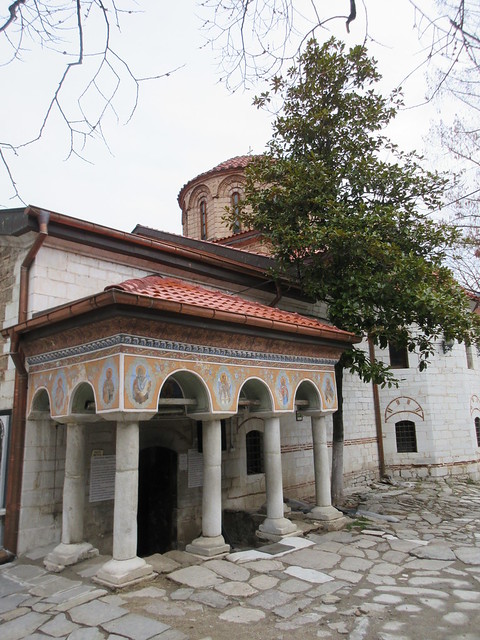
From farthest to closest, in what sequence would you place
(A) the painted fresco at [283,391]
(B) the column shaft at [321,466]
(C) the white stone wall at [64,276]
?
(B) the column shaft at [321,466] → (A) the painted fresco at [283,391] → (C) the white stone wall at [64,276]

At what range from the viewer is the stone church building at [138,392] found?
5.35 m

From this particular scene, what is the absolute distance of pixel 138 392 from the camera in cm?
531

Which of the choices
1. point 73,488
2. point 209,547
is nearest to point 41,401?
point 73,488

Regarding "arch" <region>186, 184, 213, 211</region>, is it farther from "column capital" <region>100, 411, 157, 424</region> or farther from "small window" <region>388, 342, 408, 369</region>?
"column capital" <region>100, 411, 157, 424</region>

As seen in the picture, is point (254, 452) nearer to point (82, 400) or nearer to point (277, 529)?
point (277, 529)

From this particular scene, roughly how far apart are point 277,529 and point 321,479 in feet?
4.64

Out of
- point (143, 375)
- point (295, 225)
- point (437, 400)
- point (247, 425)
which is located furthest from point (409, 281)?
point (437, 400)

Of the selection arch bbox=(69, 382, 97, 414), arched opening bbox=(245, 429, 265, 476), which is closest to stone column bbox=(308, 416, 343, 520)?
arched opening bbox=(245, 429, 265, 476)

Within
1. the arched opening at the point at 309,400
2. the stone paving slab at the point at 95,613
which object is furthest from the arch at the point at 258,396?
the stone paving slab at the point at 95,613

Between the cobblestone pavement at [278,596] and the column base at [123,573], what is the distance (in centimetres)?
10

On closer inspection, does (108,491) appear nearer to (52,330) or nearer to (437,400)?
(52,330)

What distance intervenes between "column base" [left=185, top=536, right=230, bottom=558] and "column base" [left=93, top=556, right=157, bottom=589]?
84 centimetres

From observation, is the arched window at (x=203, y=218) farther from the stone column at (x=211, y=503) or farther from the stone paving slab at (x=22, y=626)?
the stone paving slab at (x=22, y=626)

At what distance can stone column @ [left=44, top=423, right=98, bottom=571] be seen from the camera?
5668 millimetres
